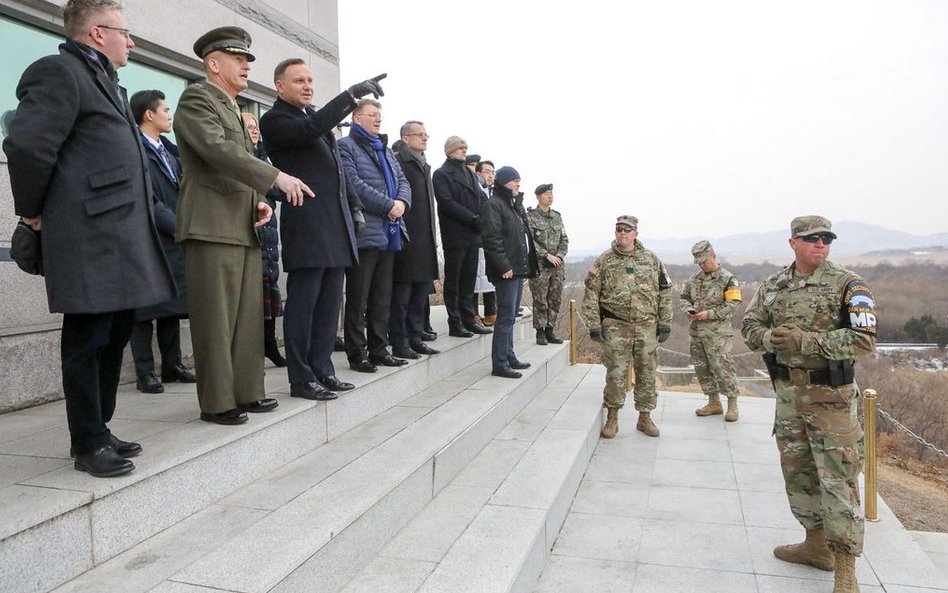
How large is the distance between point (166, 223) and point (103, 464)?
74.3 inches

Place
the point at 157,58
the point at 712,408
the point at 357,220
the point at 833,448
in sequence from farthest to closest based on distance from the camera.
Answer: the point at 712,408 → the point at 157,58 → the point at 357,220 → the point at 833,448

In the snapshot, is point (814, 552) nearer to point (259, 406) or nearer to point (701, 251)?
point (259, 406)

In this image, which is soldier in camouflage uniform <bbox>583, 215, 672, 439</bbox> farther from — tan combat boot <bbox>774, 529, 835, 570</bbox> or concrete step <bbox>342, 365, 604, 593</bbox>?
tan combat boot <bbox>774, 529, 835, 570</bbox>

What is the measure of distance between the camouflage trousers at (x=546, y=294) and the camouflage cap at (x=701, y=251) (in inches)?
66.8

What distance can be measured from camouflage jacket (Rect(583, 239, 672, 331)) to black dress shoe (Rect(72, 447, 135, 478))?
4.59 meters

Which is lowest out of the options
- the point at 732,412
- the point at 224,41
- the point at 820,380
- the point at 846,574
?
the point at 732,412

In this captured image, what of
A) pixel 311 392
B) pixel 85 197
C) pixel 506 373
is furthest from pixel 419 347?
pixel 85 197

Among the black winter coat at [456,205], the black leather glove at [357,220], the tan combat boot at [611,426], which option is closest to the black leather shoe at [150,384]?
the black leather glove at [357,220]

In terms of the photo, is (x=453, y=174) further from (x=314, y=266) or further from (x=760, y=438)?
(x=760, y=438)

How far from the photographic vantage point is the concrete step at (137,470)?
2221mm

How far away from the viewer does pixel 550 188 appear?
859 cm

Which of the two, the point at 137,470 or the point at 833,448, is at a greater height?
the point at 137,470

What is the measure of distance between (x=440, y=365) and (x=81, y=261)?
3.75 m

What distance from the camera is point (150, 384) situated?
13.9 feet
